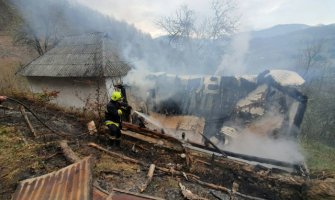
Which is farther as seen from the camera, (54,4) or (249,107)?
(54,4)

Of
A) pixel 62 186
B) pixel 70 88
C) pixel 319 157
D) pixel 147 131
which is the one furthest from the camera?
Result: pixel 70 88

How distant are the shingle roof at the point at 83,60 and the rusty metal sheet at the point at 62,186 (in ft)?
29.7

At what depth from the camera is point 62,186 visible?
362 centimetres

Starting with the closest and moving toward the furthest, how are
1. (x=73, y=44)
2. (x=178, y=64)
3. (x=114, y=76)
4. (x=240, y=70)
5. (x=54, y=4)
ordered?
1. (x=114, y=76)
2. (x=73, y=44)
3. (x=54, y=4)
4. (x=240, y=70)
5. (x=178, y=64)

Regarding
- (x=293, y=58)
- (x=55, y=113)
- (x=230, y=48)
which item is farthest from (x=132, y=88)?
(x=293, y=58)

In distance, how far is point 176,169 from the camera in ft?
19.4

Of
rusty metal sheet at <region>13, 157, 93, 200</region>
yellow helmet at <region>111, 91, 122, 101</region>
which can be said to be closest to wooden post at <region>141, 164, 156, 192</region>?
rusty metal sheet at <region>13, 157, 93, 200</region>

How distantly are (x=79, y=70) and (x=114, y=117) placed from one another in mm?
7818

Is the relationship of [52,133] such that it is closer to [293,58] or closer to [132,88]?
[132,88]

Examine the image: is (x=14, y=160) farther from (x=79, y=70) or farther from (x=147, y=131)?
(x=79, y=70)

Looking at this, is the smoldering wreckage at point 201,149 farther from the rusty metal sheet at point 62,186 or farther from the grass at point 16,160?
the grass at point 16,160

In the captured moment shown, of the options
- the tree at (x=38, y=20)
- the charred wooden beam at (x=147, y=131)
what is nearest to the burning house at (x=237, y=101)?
the charred wooden beam at (x=147, y=131)

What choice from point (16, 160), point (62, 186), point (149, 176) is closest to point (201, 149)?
point (149, 176)

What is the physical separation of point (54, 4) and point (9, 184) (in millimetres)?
17780
